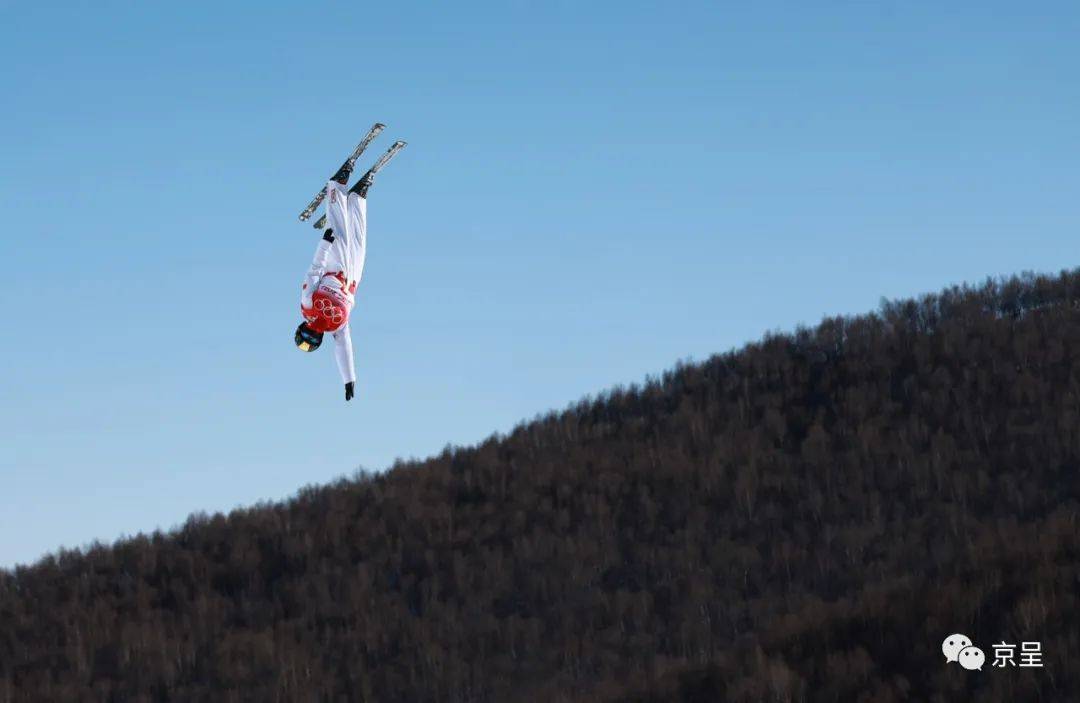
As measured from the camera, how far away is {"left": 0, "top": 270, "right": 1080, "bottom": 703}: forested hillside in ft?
46.4

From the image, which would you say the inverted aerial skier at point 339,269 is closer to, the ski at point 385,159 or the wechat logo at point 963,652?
the ski at point 385,159

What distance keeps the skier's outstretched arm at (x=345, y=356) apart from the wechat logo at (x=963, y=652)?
21.3ft

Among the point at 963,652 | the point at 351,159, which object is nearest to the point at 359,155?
the point at 351,159

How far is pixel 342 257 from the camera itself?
14.8m

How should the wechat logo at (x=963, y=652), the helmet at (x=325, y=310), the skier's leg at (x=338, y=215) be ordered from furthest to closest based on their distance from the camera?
the skier's leg at (x=338, y=215)
the helmet at (x=325, y=310)
the wechat logo at (x=963, y=652)

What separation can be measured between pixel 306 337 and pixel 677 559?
7789mm

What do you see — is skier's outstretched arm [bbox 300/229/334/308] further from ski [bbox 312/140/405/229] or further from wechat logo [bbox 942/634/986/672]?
wechat logo [bbox 942/634/986/672]

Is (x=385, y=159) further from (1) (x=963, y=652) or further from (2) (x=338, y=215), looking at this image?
(1) (x=963, y=652)

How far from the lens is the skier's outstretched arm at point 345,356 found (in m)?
15.0

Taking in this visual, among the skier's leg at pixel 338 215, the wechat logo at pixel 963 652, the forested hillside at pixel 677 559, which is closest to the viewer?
the wechat logo at pixel 963 652

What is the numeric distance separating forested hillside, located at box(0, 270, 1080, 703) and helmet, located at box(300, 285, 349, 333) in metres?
4.79

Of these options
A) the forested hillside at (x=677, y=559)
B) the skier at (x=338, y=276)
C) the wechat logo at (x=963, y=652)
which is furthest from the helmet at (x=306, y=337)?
the wechat logo at (x=963, y=652)

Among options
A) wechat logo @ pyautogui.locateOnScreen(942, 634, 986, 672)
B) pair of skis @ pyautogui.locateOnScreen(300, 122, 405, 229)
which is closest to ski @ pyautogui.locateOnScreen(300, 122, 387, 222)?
pair of skis @ pyautogui.locateOnScreen(300, 122, 405, 229)

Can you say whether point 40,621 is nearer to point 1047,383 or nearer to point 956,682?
point 956,682
